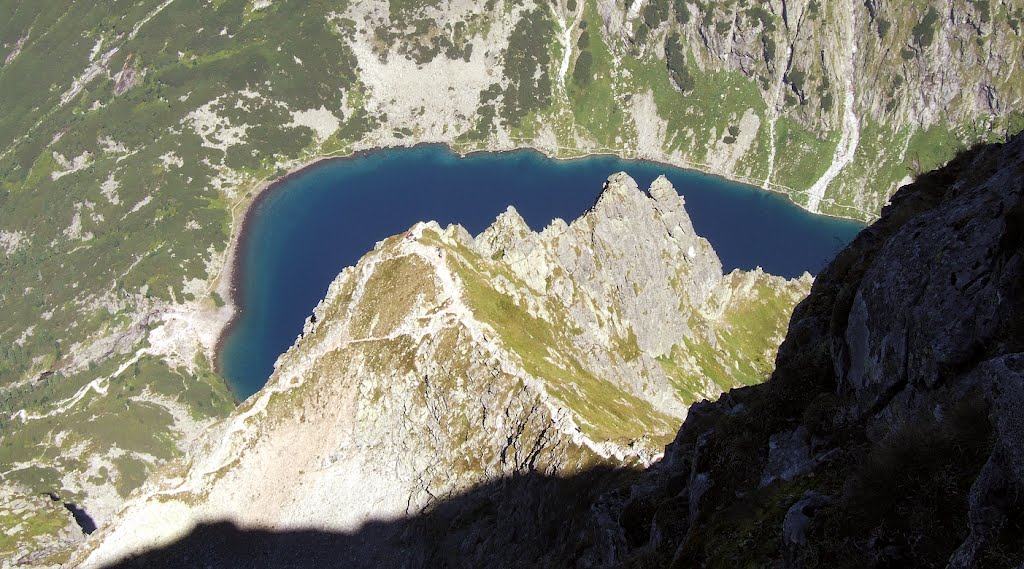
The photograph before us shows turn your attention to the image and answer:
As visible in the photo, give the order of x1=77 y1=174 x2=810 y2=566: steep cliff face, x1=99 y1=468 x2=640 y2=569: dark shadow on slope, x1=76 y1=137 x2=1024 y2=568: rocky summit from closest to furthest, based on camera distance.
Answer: x1=76 y1=137 x2=1024 y2=568: rocky summit
x1=99 y1=468 x2=640 y2=569: dark shadow on slope
x1=77 y1=174 x2=810 y2=566: steep cliff face

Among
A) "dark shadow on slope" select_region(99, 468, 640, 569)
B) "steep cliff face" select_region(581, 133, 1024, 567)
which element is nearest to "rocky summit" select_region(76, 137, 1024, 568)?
"steep cliff face" select_region(581, 133, 1024, 567)

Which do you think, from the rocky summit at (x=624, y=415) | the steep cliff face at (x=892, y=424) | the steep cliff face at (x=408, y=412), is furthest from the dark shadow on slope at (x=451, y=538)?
the steep cliff face at (x=892, y=424)

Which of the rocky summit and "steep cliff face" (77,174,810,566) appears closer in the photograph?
the rocky summit

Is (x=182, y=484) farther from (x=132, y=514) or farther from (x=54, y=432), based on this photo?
(x=54, y=432)

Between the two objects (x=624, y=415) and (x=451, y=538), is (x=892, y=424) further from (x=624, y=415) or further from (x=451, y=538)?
(x=624, y=415)

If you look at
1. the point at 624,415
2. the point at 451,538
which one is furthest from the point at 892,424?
the point at 624,415

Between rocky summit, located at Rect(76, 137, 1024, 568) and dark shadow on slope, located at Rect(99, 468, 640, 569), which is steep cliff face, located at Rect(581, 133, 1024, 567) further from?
dark shadow on slope, located at Rect(99, 468, 640, 569)

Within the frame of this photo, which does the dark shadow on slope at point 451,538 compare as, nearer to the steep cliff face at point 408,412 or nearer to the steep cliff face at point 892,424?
the steep cliff face at point 408,412
